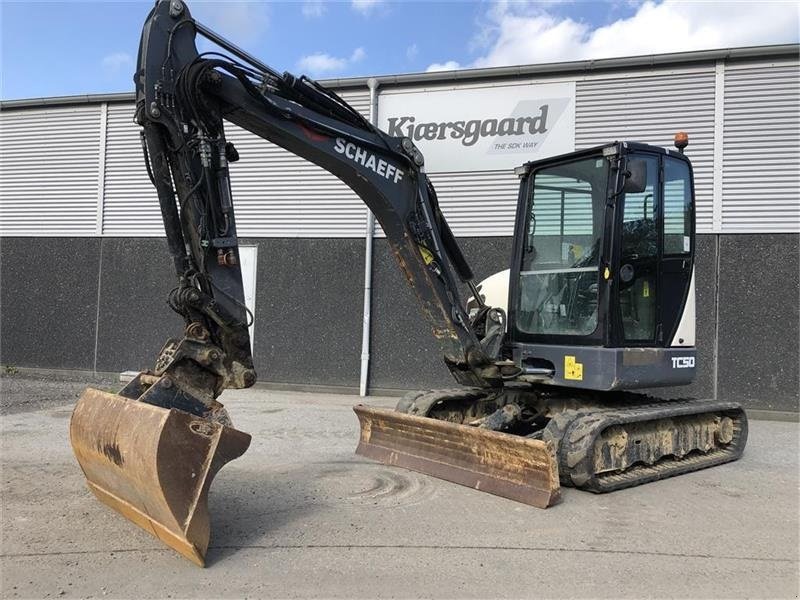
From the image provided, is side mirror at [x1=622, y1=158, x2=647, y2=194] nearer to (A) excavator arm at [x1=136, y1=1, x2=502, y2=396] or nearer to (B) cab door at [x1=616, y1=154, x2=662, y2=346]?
(B) cab door at [x1=616, y1=154, x2=662, y2=346]

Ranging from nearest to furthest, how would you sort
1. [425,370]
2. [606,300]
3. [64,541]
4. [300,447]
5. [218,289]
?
[64,541], [218,289], [606,300], [300,447], [425,370]

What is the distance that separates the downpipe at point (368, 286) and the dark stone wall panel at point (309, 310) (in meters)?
0.16

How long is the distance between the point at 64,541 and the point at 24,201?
11193 mm

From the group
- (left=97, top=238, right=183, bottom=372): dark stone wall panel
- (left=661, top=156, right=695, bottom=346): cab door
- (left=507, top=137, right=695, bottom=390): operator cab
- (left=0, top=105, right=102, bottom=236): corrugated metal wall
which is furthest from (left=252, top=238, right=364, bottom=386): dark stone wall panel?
(left=661, top=156, right=695, bottom=346): cab door

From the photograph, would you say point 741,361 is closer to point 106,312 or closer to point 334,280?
point 334,280

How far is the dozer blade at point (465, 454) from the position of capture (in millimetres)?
4789

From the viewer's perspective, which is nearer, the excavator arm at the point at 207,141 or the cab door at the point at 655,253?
the excavator arm at the point at 207,141

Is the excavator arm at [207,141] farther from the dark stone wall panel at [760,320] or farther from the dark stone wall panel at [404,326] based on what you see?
the dark stone wall panel at [760,320]

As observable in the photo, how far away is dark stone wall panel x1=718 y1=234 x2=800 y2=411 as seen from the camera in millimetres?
9305

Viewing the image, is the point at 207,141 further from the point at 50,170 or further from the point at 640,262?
the point at 50,170

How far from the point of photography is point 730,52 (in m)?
9.50

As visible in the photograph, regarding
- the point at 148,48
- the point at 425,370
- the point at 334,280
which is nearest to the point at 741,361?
the point at 425,370

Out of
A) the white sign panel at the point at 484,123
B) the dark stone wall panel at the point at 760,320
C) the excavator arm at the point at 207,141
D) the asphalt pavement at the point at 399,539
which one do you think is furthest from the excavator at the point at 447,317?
the white sign panel at the point at 484,123

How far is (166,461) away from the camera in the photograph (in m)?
3.58
